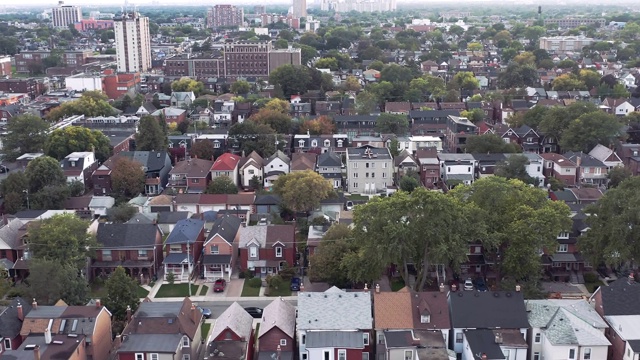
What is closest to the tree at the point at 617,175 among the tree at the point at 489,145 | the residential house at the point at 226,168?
the tree at the point at 489,145

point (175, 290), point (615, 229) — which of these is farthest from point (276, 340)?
point (615, 229)

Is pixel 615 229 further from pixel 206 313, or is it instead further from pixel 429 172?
pixel 429 172

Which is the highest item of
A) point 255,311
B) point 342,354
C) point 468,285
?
point 342,354

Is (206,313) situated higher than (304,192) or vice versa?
(304,192)

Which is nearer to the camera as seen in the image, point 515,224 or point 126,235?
point 515,224

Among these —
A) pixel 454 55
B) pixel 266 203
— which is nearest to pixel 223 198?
pixel 266 203

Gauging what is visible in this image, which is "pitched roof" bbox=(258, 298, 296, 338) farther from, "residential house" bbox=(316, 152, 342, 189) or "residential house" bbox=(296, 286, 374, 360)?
"residential house" bbox=(316, 152, 342, 189)

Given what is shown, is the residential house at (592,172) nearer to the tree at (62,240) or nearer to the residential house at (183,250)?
the residential house at (183,250)

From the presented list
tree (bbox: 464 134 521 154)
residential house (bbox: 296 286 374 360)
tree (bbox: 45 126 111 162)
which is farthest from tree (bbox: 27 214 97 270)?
tree (bbox: 464 134 521 154)
